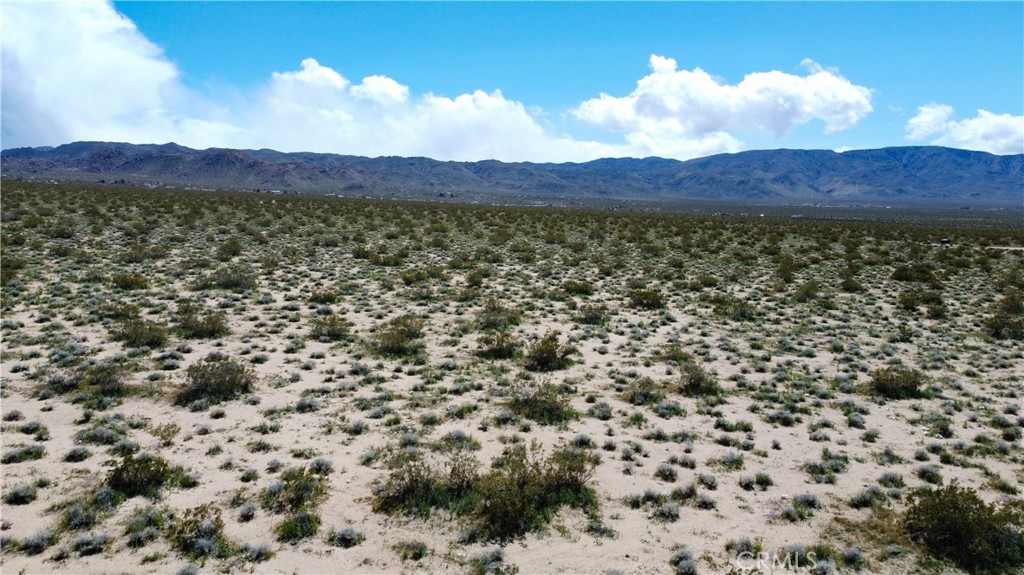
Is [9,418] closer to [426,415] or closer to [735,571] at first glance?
[426,415]

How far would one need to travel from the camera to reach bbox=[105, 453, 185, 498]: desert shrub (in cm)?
670

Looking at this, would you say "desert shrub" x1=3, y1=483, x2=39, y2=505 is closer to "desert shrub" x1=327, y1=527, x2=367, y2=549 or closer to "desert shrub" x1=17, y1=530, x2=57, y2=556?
"desert shrub" x1=17, y1=530, x2=57, y2=556

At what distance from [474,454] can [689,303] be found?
1310 centimetres

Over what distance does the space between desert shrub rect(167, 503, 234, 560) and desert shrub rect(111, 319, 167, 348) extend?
24.0ft

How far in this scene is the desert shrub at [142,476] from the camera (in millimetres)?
6703

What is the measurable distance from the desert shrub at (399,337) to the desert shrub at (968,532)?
9438 millimetres

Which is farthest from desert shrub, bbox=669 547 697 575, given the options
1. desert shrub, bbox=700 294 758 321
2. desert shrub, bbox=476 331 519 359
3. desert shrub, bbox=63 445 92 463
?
desert shrub, bbox=700 294 758 321

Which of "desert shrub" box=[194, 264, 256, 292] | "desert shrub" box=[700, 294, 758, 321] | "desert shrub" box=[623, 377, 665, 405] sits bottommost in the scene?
"desert shrub" box=[623, 377, 665, 405]

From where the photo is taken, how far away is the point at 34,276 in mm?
17969

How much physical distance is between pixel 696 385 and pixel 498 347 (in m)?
4.38

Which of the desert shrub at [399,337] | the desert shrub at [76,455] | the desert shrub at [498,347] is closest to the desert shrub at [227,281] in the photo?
the desert shrub at [399,337]

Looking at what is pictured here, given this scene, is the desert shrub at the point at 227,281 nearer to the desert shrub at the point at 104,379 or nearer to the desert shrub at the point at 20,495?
the desert shrub at the point at 104,379

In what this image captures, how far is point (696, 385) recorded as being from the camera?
10.9 meters

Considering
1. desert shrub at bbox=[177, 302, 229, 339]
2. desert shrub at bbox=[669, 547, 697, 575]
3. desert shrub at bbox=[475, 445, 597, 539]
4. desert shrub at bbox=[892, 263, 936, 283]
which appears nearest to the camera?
desert shrub at bbox=[669, 547, 697, 575]
